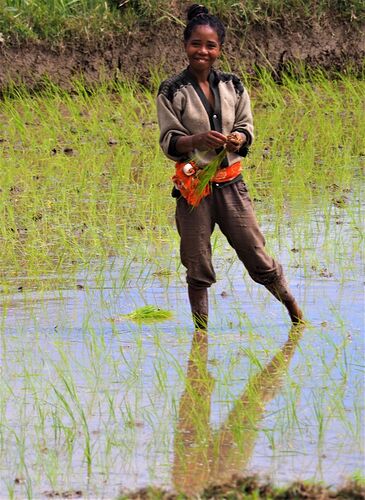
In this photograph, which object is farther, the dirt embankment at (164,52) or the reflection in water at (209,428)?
the dirt embankment at (164,52)

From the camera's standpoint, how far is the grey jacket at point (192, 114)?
481cm

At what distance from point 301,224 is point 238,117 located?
1849 millimetres

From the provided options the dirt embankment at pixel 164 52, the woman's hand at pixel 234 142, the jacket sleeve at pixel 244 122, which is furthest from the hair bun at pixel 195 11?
the dirt embankment at pixel 164 52

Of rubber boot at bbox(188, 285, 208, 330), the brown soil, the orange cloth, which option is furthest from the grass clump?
the brown soil

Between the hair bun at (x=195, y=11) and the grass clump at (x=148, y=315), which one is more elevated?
the hair bun at (x=195, y=11)

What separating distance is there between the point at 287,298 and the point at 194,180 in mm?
621

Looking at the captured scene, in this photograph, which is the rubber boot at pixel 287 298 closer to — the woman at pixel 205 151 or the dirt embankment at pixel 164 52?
the woman at pixel 205 151

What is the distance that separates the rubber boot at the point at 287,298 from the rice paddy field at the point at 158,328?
7 centimetres

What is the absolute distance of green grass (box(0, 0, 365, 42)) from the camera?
10.6 meters

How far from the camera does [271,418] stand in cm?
405

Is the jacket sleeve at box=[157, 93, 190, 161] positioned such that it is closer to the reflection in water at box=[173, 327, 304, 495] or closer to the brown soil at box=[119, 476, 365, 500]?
the reflection in water at box=[173, 327, 304, 495]

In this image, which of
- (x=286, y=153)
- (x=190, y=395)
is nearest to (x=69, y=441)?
(x=190, y=395)

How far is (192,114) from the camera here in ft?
15.8

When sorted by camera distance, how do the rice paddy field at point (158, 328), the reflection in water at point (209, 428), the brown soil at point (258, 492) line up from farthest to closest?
1. the rice paddy field at point (158, 328)
2. the reflection in water at point (209, 428)
3. the brown soil at point (258, 492)
